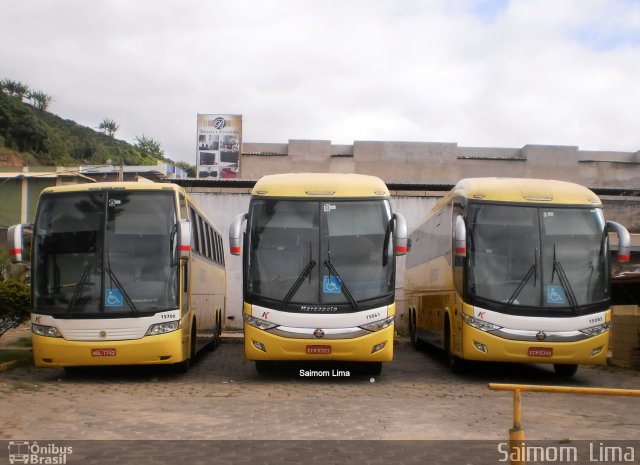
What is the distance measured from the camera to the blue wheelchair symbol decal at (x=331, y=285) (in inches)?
520

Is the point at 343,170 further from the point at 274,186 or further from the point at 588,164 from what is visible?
the point at 274,186

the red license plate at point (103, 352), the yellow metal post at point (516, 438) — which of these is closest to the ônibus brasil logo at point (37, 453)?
the yellow metal post at point (516, 438)

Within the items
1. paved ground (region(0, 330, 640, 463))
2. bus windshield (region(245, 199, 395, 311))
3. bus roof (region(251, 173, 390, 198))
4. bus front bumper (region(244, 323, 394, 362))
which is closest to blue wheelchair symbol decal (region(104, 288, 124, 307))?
paved ground (region(0, 330, 640, 463))

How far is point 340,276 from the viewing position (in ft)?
43.6

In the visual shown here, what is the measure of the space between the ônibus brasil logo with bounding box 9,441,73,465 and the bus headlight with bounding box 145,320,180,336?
511cm

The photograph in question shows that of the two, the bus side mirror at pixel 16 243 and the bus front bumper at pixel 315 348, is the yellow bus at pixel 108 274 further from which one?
the bus front bumper at pixel 315 348

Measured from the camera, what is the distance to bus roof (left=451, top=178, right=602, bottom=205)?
1395cm

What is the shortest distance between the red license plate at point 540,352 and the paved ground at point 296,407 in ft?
3.35

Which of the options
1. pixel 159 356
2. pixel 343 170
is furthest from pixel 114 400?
pixel 343 170

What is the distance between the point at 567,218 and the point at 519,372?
4158 millimetres

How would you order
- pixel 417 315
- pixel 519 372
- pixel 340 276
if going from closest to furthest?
1. pixel 340 276
2. pixel 519 372
3. pixel 417 315

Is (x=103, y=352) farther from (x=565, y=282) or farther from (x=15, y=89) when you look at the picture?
(x=15, y=89)

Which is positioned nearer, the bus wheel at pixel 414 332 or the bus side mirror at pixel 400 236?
the bus side mirror at pixel 400 236

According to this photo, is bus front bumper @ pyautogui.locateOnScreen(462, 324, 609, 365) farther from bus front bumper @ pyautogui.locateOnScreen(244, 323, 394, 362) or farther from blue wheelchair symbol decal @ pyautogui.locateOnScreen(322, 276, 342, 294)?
blue wheelchair symbol decal @ pyautogui.locateOnScreen(322, 276, 342, 294)
